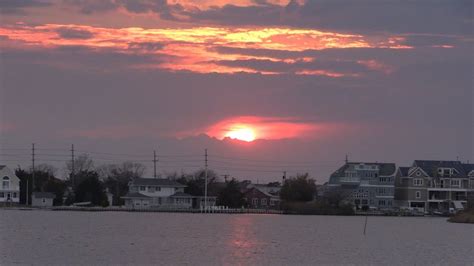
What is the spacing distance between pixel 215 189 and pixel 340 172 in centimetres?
2638

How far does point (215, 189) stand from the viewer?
175m

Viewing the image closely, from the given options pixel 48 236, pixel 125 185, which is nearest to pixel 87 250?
pixel 48 236

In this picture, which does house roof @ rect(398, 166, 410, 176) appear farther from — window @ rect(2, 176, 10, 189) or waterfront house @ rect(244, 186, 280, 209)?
window @ rect(2, 176, 10, 189)

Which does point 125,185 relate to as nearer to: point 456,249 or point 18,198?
point 18,198

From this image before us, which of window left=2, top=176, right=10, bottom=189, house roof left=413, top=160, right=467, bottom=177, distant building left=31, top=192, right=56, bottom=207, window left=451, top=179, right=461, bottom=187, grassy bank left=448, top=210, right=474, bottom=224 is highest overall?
house roof left=413, top=160, right=467, bottom=177

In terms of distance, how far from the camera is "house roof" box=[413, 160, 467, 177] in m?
162

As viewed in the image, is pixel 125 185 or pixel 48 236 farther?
pixel 125 185

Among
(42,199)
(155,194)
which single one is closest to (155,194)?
(155,194)

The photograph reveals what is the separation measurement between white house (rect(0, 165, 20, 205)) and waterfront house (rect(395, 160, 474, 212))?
65.2 meters

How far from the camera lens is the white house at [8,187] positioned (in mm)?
150150

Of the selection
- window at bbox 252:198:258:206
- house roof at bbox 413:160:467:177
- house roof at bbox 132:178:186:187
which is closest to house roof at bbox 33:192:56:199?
house roof at bbox 132:178:186:187

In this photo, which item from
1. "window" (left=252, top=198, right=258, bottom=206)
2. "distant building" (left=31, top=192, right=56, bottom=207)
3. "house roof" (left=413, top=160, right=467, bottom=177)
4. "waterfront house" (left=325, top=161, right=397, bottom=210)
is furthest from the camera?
"window" (left=252, top=198, right=258, bottom=206)

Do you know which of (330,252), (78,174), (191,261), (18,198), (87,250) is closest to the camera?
(191,261)

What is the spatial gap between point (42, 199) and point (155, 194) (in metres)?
19.4
